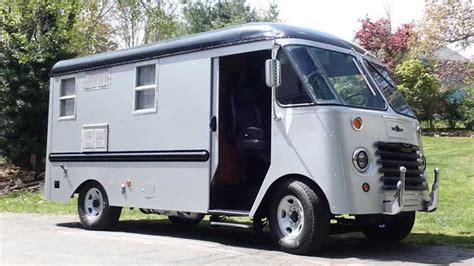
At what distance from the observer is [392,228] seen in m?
8.41

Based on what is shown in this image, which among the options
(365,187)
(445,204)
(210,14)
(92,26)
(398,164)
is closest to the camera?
(365,187)

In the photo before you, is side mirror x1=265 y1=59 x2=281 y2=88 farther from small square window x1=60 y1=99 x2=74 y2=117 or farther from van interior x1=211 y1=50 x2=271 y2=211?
small square window x1=60 y1=99 x2=74 y2=117

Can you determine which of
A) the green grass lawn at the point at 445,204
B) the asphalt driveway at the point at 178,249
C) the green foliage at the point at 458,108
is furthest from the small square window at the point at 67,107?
the green foliage at the point at 458,108

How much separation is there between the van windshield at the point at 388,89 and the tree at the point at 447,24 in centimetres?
1362

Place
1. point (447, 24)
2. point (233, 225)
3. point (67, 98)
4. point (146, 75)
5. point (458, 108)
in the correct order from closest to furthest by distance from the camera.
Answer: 1. point (233, 225)
2. point (146, 75)
3. point (67, 98)
4. point (447, 24)
5. point (458, 108)

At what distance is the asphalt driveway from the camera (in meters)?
7.00

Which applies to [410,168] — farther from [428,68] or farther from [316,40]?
[428,68]

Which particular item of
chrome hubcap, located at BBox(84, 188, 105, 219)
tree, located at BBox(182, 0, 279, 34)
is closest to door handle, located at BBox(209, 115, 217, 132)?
chrome hubcap, located at BBox(84, 188, 105, 219)

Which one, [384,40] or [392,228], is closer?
[392,228]

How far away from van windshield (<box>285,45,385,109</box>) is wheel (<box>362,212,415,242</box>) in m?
1.67

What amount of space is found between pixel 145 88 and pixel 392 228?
433cm

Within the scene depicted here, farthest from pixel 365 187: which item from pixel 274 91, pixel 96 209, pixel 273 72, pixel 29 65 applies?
pixel 29 65

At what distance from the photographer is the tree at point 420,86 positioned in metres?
25.7

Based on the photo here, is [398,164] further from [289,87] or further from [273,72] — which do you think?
[273,72]
